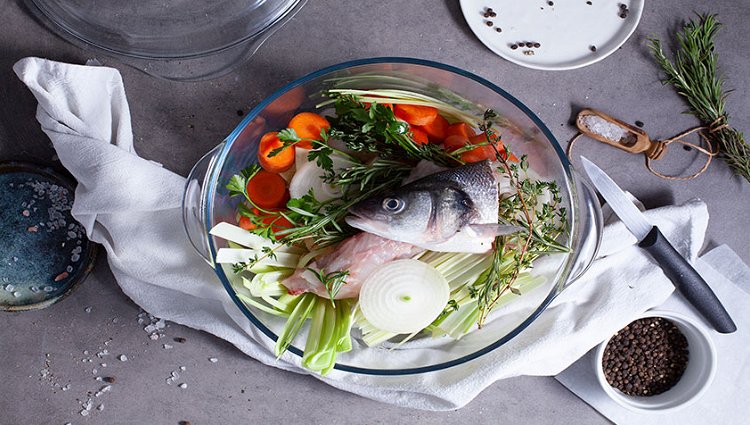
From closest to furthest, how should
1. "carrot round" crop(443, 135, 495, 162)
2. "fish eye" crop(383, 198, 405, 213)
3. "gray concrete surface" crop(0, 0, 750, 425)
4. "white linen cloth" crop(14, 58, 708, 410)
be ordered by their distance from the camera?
"fish eye" crop(383, 198, 405, 213), "carrot round" crop(443, 135, 495, 162), "white linen cloth" crop(14, 58, 708, 410), "gray concrete surface" crop(0, 0, 750, 425)

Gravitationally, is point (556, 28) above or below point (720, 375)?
above

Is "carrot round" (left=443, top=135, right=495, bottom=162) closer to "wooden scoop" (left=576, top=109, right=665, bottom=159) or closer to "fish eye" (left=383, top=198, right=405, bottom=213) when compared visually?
"fish eye" (left=383, top=198, right=405, bottom=213)

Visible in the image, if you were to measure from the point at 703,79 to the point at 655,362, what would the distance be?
2.24ft

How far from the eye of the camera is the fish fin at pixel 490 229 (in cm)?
126

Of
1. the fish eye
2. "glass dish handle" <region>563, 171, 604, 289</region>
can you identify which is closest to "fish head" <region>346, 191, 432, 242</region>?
the fish eye

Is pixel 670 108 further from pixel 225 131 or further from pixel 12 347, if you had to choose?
pixel 12 347

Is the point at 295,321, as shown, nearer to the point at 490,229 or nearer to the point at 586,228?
the point at 490,229

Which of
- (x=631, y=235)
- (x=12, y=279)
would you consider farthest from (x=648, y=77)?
(x=12, y=279)

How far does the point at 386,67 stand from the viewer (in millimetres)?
1476

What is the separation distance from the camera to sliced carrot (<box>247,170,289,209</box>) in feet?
4.75

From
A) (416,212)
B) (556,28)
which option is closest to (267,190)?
(416,212)

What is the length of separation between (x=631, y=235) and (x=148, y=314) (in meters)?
1.17

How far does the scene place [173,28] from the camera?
1631 mm

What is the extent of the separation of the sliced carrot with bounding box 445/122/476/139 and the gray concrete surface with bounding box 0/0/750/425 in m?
0.26
